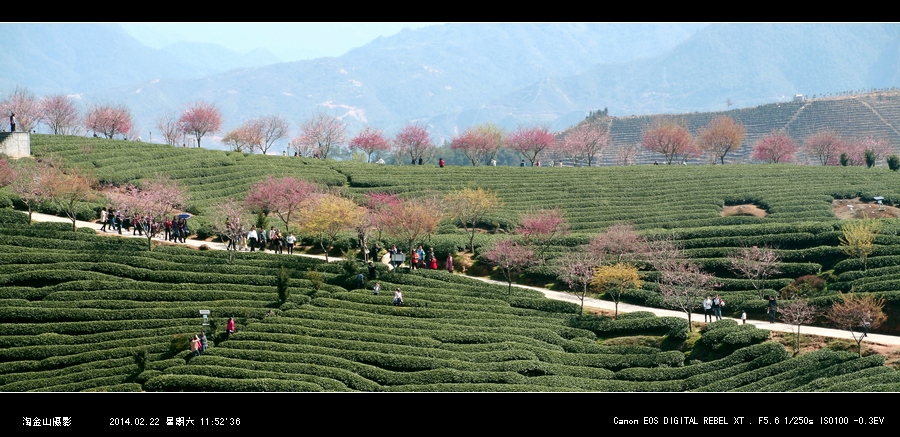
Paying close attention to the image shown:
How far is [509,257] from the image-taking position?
5366 cm

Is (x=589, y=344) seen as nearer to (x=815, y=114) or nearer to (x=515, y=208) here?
(x=515, y=208)

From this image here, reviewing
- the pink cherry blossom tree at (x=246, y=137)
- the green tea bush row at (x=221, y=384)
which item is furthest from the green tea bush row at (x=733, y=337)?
the pink cherry blossom tree at (x=246, y=137)

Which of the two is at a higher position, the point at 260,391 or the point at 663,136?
the point at 663,136

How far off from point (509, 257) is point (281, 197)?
51.1 ft

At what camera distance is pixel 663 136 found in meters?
99.6

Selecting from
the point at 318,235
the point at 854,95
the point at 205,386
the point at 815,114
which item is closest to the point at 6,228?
the point at 318,235

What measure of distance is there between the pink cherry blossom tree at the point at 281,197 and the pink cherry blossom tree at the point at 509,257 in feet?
39.6

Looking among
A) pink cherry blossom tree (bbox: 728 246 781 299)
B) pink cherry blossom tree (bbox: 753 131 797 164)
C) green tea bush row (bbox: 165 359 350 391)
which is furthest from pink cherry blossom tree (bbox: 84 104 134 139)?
pink cherry blossom tree (bbox: 728 246 781 299)

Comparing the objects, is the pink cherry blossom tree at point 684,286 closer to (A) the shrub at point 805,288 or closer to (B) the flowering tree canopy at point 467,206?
(A) the shrub at point 805,288

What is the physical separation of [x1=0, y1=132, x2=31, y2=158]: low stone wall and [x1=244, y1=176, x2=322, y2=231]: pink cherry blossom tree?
698 inches

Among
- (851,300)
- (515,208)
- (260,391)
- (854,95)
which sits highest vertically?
(854,95)

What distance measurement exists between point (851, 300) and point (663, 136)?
56.6 metres

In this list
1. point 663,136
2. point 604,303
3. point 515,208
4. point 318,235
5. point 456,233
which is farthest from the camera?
point 663,136

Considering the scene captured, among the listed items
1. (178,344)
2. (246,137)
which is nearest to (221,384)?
(178,344)
